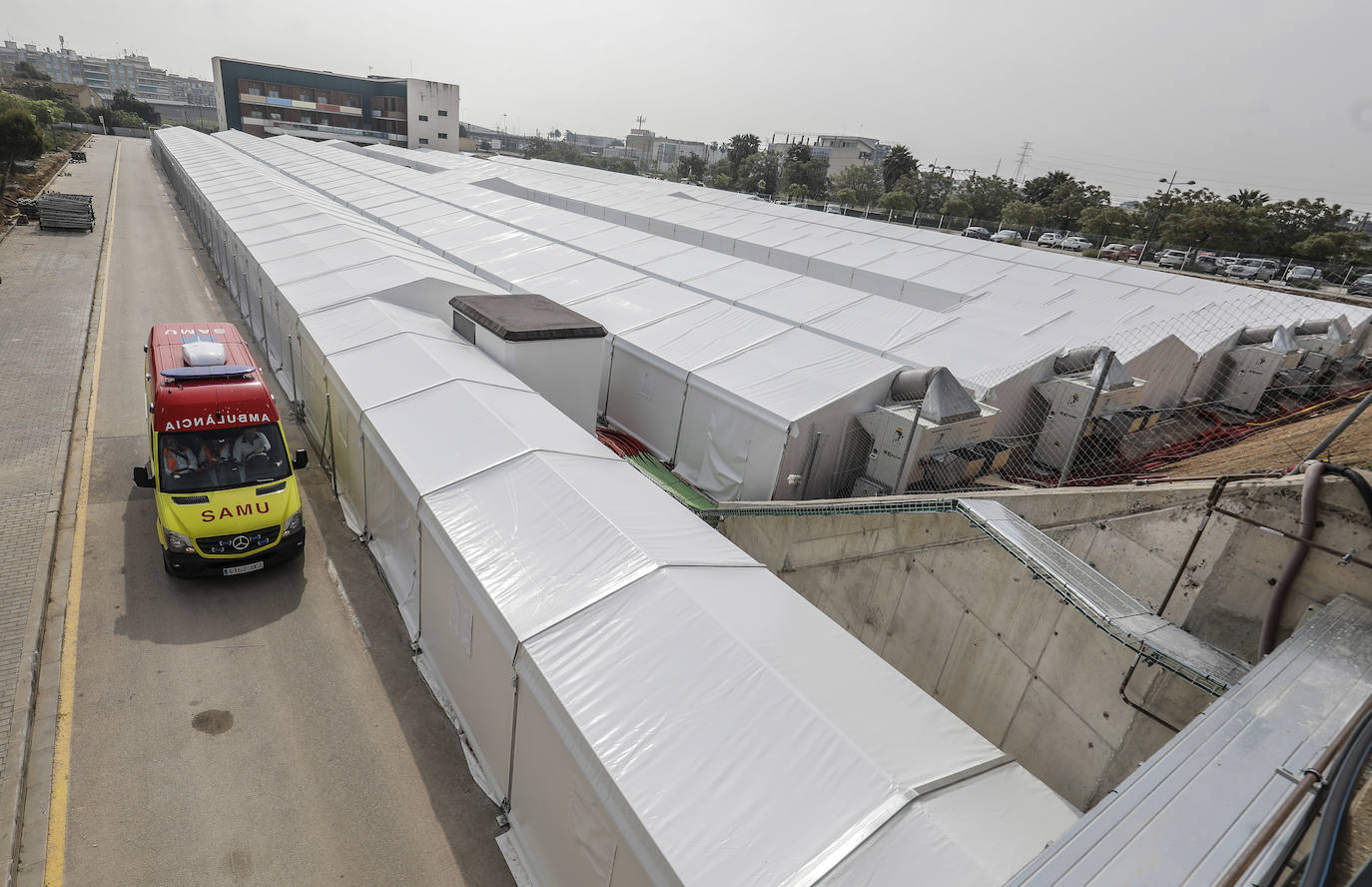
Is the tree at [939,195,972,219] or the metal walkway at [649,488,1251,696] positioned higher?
the tree at [939,195,972,219]

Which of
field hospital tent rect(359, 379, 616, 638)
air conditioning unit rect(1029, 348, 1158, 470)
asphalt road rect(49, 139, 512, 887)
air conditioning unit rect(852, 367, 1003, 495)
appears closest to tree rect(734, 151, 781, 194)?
air conditioning unit rect(1029, 348, 1158, 470)

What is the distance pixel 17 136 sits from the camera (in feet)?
99.1

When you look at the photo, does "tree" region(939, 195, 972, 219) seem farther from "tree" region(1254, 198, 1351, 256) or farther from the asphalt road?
the asphalt road

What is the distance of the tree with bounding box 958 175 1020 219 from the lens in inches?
2399

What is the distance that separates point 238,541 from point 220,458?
1177mm

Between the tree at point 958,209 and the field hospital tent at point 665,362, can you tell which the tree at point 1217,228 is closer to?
the tree at point 958,209

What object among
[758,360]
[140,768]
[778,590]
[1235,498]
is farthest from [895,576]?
[140,768]

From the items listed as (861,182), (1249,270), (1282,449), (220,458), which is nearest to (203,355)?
(220,458)

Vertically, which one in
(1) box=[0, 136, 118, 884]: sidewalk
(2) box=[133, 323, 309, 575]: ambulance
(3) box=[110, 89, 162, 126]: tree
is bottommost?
(1) box=[0, 136, 118, 884]: sidewalk

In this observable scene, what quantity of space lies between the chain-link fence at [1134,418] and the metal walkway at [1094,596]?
2082 mm

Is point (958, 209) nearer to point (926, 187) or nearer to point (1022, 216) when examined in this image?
point (1022, 216)

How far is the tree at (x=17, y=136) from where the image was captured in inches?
1163

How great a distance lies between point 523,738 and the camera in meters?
5.87

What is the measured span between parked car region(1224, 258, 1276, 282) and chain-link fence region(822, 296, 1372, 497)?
26.4 metres
